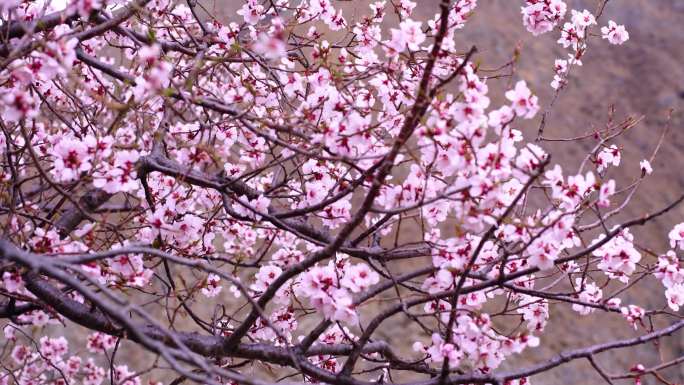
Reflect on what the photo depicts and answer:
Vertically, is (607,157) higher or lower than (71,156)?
higher

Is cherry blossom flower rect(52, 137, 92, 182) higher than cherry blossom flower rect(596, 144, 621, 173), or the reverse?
cherry blossom flower rect(596, 144, 621, 173)

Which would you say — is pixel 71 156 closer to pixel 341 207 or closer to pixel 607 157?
pixel 341 207

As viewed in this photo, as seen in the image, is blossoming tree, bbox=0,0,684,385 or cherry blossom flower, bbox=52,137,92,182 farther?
cherry blossom flower, bbox=52,137,92,182

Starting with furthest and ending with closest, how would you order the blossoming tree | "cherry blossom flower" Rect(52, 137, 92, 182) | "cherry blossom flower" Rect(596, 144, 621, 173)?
1. "cherry blossom flower" Rect(596, 144, 621, 173)
2. "cherry blossom flower" Rect(52, 137, 92, 182)
3. the blossoming tree

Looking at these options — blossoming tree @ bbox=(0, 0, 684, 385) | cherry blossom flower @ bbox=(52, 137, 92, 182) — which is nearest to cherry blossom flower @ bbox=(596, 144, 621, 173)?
blossoming tree @ bbox=(0, 0, 684, 385)

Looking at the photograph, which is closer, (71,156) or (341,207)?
(71,156)

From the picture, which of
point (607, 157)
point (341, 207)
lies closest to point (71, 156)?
point (341, 207)

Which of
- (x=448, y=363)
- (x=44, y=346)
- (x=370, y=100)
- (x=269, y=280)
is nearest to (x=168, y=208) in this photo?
(x=269, y=280)

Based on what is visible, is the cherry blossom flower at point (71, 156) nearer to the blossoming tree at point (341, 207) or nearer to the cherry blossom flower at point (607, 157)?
the blossoming tree at point (341, 207)

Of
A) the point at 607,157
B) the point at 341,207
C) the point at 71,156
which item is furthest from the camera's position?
the point at 341,207

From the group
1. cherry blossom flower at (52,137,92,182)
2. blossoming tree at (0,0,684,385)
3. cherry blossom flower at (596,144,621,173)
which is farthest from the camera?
cherry blossom flower at (596,144,621,173)

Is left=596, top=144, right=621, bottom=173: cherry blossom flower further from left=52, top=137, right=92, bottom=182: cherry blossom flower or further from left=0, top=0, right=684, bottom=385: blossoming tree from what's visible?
left=52, top=137, right=92, bottom=182: cherry blossom flower

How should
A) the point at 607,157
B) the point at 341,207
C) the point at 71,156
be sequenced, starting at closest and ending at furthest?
the point at 71,156 → the point at 607,157 → the point at 341,207

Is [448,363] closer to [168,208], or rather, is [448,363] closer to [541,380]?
[168,208]
